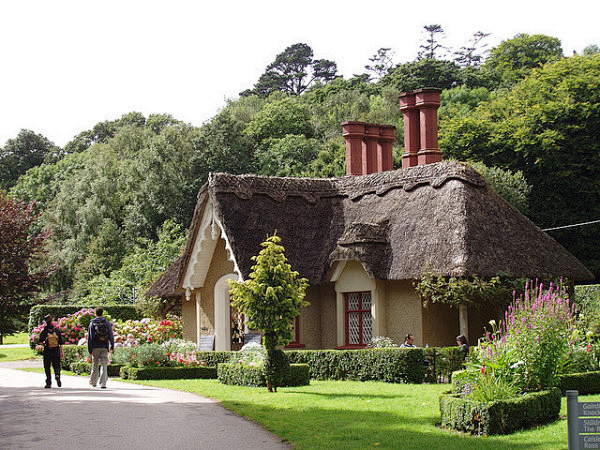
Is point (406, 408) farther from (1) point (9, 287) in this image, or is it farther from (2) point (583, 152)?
(2) point (583, 152)

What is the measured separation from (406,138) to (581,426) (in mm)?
21848

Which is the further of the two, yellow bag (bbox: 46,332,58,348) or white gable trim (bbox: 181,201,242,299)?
white gable trim (bbox: 181,201,242,299)

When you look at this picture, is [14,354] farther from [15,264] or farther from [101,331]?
[101,331]

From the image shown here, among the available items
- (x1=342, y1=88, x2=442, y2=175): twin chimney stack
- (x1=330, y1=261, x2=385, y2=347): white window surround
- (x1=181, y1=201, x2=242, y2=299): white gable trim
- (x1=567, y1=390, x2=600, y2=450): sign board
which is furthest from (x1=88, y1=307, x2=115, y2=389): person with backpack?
(x1=342, y1=88, x2=442, y2=175): twin chimney stack

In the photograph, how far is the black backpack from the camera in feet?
58.7

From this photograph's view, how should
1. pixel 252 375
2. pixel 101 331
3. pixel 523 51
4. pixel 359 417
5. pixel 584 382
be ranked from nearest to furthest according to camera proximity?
pixel 359 417 < pixel 584 382 < pixel 101 331 < pixel 252 375 < pixel 523 51

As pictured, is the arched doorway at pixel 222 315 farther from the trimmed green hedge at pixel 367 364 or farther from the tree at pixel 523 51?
the tree at pixel 523 51

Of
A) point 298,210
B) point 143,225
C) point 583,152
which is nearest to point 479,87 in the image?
point 583,152

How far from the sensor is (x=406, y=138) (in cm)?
2864

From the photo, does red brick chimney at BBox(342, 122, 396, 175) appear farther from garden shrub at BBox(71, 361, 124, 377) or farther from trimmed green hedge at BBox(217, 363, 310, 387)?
trimmed green hedge at BBox(217, 363, 310, 387)

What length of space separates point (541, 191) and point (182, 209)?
74.4 ft

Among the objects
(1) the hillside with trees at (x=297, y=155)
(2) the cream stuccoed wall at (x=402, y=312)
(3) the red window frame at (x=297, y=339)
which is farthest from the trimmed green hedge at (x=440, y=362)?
(1) the hillside with trees at (x=297, y=155)

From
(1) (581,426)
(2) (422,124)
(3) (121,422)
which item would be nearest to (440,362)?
(3) (121,422)

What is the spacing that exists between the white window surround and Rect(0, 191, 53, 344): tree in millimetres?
10337
